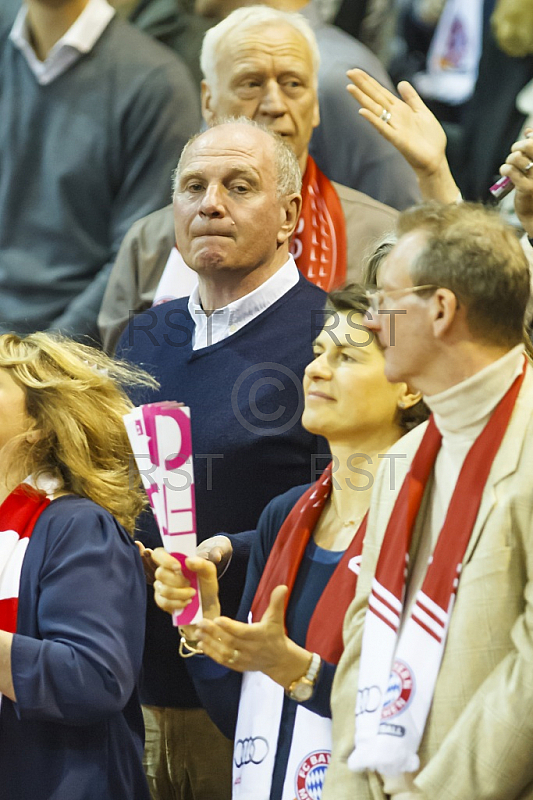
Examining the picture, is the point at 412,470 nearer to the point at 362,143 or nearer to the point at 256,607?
the point at 256,607

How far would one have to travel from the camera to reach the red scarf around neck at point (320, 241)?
9.91ft

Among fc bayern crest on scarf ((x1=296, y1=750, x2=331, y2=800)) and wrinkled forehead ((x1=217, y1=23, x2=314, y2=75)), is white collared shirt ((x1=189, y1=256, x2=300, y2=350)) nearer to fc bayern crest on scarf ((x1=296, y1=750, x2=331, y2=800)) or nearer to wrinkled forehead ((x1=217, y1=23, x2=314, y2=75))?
wrinkled forehead ((x1=217, y1=23, x2=314, y2=75))

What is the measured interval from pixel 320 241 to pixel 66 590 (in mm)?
1346

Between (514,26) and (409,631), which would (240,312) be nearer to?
(409,631)

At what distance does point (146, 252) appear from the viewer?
10.9ft

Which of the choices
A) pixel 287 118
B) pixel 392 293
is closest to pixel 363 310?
pixel 392 293

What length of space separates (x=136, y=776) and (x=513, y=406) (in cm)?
94

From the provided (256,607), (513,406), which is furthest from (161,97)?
(513,406)

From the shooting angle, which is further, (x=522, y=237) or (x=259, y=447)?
(x=259, y=447)

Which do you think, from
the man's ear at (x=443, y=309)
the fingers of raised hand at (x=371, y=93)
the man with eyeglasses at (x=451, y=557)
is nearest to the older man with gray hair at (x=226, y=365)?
the fingers of raised hand at (x=371, y=93)

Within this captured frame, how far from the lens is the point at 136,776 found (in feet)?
6.87

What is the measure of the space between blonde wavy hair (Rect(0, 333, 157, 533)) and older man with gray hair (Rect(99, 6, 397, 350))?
80 centimetres

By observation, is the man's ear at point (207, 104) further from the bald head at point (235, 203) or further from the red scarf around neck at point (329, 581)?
the red scarf around neck at point (329, 581)

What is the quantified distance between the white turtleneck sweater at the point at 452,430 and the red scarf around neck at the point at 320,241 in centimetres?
125
